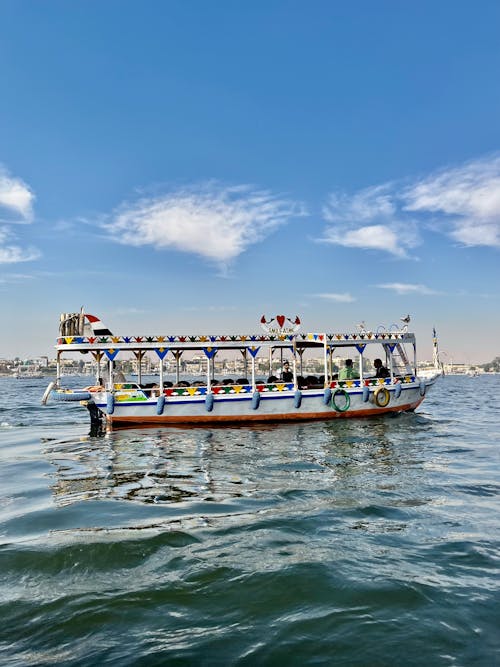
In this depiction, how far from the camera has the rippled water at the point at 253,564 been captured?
165 inches

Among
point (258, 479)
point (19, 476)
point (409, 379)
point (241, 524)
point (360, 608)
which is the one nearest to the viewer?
point (360, 608)

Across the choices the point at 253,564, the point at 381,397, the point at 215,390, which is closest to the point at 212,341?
the point at 215,390

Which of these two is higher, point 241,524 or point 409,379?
point 409,379

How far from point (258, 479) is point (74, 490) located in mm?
3735

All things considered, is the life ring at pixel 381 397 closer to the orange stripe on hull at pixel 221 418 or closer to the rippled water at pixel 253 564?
the orange stripe on hull at pixel 221 418

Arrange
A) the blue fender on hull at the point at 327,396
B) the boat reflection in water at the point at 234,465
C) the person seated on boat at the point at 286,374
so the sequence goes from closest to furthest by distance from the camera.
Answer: the boat reflection in water at the point at 234,465 < the blue fender on hull at the point at 327,396 < the person seated on boat at the point at 286,374

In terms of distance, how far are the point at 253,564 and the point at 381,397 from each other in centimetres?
1690

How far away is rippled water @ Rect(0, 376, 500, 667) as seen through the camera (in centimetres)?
420

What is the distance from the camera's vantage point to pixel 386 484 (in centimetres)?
983

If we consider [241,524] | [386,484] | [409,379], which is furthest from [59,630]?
[409,379]

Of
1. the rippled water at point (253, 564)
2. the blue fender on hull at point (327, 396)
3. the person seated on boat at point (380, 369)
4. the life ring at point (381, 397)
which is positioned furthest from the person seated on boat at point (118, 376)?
the person seated on boat at point (380, 369)

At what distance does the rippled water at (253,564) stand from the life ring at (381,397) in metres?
9.16

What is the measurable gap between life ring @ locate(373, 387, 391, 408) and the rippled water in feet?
30.0

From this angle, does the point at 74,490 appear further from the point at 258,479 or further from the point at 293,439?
the point at 293,439
